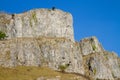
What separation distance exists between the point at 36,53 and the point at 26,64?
5892 millimetres

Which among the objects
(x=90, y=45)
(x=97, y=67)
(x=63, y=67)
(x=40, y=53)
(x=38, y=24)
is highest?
(x=38, y=24)

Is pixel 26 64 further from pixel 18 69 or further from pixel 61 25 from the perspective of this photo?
pixel 61 25

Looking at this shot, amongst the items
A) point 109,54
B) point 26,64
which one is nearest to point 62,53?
point 26,64

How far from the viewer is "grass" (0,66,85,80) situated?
98.4 meters

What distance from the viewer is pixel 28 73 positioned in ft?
335

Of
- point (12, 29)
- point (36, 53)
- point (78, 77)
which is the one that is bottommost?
point (78, 77)

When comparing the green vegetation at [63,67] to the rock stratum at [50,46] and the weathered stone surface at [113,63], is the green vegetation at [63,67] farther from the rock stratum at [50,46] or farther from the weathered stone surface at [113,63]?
the weathered stone surface at [113,63]

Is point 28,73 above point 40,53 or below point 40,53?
below

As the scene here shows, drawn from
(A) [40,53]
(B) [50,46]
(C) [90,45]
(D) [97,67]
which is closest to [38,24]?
(B) [50,46]

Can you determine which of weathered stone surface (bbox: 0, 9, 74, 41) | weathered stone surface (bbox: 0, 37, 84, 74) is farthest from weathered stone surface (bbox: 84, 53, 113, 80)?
weathered stone surface (bbox: 0, 9, 74, 41)

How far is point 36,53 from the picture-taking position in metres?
114

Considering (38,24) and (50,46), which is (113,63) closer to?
(50,46)

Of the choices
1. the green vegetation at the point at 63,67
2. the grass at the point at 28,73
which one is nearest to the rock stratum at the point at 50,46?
the green vegetation at the point at 63,67

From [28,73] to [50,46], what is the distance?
1645cm
